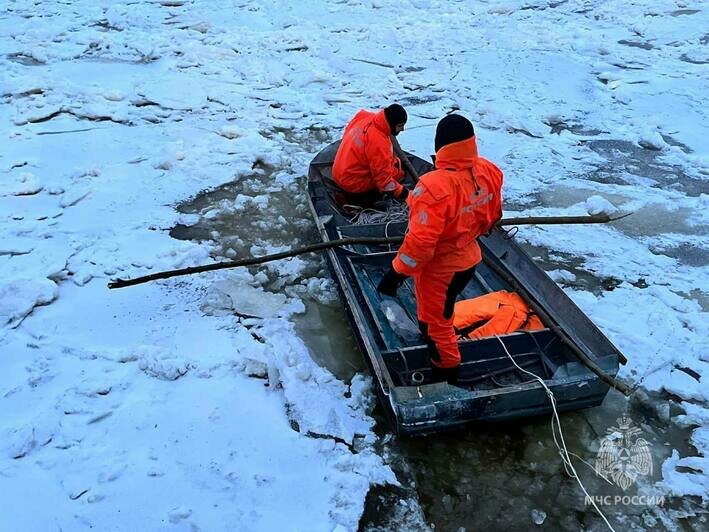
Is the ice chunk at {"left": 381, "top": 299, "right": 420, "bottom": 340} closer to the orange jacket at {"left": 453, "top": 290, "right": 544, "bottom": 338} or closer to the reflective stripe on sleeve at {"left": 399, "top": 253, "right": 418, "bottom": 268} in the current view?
the orange jacket at {"left": 453, "top": 290, "right": 544, "bottom": 338}

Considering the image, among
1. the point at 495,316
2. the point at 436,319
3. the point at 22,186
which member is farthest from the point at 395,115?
the point at 22,186

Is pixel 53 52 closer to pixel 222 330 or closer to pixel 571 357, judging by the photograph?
pixel 222 330

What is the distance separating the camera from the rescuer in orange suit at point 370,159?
19.3ft

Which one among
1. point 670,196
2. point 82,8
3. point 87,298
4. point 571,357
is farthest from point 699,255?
point 82,8

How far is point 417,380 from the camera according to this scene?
14.0 ft

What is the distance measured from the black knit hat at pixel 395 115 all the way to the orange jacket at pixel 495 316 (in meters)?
1.98

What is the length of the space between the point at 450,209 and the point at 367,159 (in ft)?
8.67

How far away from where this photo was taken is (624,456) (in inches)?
161

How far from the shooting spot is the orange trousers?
3.94 meters

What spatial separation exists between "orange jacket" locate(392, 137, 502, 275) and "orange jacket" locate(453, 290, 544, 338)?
3.19 feet

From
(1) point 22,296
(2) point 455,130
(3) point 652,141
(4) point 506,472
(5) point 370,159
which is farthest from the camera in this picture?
(3) point 652,141

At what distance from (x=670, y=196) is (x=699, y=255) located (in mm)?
1315

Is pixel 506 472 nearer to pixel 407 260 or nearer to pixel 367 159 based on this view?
pixel 407 260

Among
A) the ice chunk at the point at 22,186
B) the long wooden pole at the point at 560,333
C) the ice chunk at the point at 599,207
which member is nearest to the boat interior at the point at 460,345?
the long wooden pole at the point at 560,333
